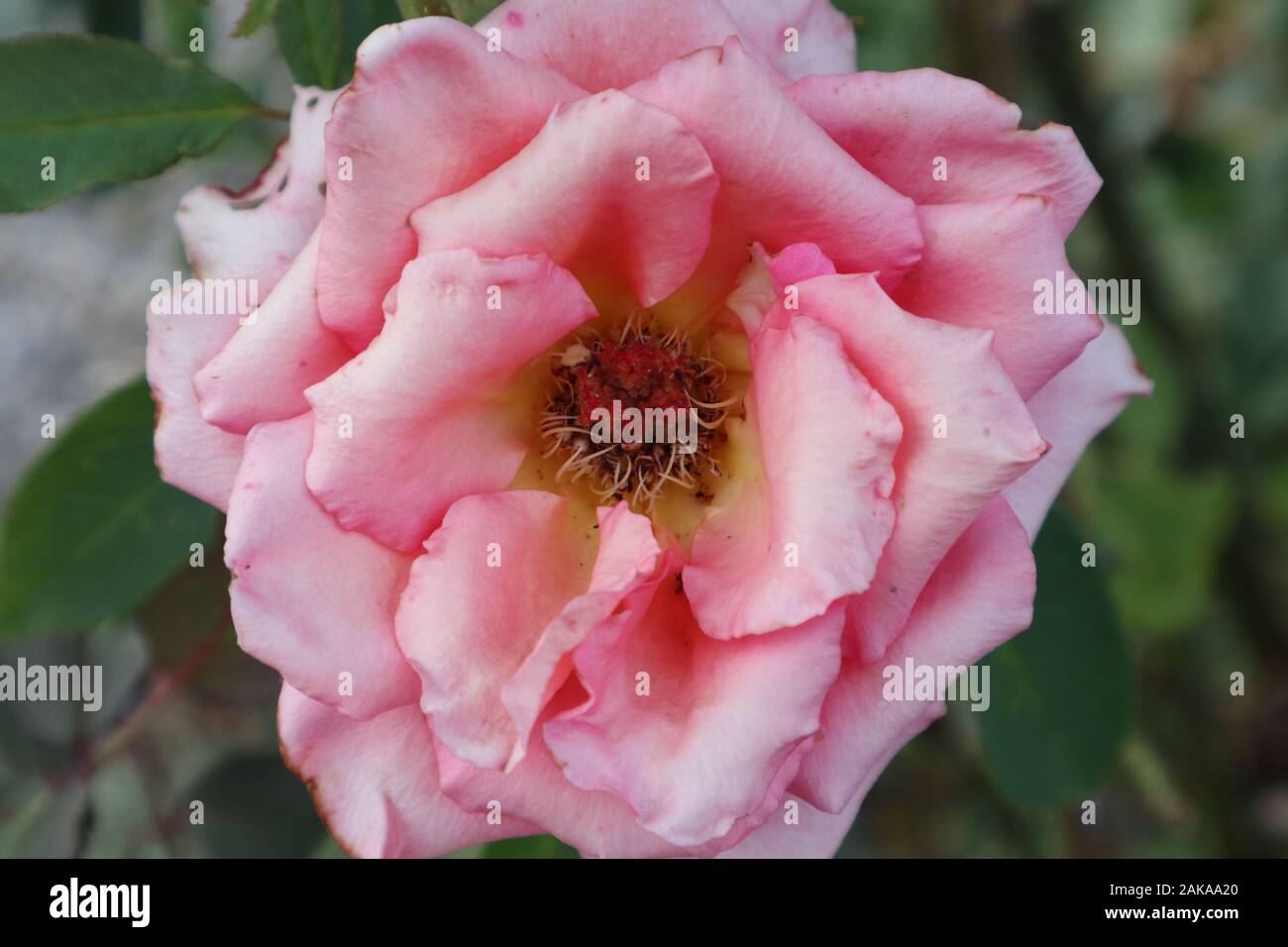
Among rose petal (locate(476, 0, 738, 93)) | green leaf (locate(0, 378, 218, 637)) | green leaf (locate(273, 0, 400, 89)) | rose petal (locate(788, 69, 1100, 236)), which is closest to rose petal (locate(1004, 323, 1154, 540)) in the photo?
rose petal (locate(788, 69, 1100, 236))

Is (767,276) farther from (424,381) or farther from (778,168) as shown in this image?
(424,381)

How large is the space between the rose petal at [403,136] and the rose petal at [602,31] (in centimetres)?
2

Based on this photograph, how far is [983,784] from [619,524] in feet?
3.89

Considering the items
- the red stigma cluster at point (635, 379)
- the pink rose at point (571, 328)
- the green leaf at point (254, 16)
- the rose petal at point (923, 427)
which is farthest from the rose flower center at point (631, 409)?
the green leaf at point (254, 16)

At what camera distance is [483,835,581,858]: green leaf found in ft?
3.36

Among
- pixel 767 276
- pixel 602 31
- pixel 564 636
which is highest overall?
pixel 602 31

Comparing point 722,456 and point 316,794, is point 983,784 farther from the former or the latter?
point 316,794

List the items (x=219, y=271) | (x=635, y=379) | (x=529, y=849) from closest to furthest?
(x=219, y=271) → (x=635, y=379) → (x=529, y=849)

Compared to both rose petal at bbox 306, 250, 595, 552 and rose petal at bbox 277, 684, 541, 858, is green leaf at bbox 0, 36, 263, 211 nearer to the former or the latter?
rose petal at bbox 306, 250, 595, 552

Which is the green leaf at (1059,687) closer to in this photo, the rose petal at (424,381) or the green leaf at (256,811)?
the rose petal at (424,381)

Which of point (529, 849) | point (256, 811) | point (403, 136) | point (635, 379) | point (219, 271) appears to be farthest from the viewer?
point (256, 811)

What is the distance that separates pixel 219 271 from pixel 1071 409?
0.59 metres

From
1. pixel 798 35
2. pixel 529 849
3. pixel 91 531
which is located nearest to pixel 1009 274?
pixel 798 35

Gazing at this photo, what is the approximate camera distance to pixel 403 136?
68cm
